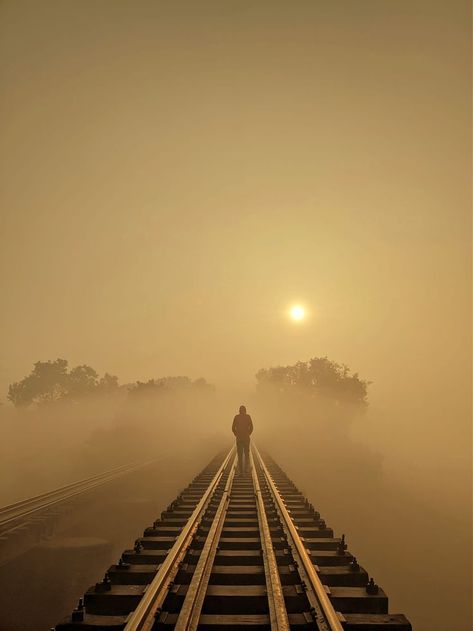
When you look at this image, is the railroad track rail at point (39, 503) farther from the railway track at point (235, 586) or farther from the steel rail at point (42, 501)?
the railway track at point (235, 586)

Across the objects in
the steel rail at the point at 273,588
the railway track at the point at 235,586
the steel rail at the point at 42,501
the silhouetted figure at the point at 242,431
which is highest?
the silhouetted figure at the point at 242,431

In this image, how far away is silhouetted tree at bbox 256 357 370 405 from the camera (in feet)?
227

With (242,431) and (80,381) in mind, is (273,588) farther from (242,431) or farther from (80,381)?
(80,381)

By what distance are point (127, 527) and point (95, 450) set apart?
78.7ft

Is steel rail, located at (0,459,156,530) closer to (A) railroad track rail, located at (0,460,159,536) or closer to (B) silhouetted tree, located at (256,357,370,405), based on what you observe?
(A) railroad track rail, located at (0,460,159,536)

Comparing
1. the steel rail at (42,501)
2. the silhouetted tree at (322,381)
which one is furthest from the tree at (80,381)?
the steel rail at (42,501)

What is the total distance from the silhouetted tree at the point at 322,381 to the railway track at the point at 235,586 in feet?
→ 200

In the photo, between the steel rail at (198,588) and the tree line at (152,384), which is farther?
the tree line at (152,384)

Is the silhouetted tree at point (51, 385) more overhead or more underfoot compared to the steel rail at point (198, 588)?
more overhead

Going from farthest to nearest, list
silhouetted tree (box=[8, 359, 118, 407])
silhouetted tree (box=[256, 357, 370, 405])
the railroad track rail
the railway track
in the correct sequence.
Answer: silhouetted tree (box=[8, 359, 118, 407]), silhouetted tree (box=[256, 357, 370, 405]), the railroad track rail, the railway track

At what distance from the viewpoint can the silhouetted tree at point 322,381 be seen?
69250mm

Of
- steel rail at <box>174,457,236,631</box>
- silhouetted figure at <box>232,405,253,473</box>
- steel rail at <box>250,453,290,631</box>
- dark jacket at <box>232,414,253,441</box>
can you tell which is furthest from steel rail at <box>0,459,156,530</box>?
steel rail at <box>250,453,290,631</box>

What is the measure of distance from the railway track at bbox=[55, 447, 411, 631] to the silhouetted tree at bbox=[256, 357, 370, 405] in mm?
60962

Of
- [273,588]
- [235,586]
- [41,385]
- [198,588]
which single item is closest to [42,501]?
[235,586]
